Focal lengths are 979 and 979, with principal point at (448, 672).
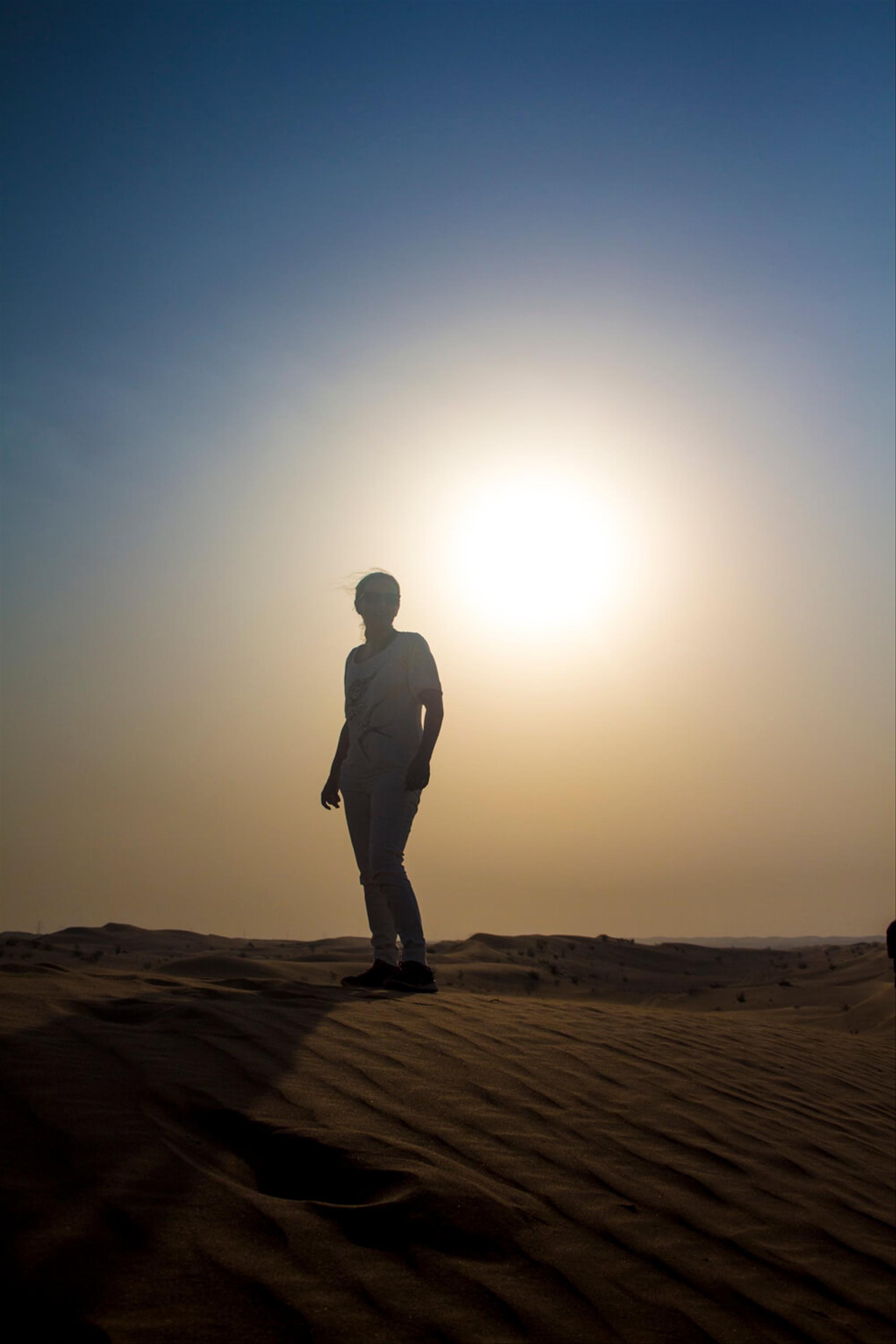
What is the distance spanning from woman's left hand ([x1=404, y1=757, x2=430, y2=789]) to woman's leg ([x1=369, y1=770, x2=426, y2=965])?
60 millimetres

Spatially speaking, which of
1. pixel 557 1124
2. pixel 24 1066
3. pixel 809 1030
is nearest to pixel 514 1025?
pixel 557 1124

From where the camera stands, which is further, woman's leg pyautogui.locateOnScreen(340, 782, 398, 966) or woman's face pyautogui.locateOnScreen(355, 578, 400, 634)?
woman's face pyautogui.locateOnScreen(355, 578, 400, 634)

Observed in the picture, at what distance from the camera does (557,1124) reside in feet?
11.0

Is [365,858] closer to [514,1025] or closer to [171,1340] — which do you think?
[514,1025]

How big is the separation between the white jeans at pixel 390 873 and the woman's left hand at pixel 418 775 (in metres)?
0.08

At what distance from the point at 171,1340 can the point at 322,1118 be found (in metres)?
1.16

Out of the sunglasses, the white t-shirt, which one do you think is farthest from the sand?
the sunglasses

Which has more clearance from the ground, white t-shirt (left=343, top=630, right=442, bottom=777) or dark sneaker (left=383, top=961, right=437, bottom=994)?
white t-shirt (left=343, top=630, right=442, bottom=777)

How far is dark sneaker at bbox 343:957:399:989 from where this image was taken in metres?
5.97

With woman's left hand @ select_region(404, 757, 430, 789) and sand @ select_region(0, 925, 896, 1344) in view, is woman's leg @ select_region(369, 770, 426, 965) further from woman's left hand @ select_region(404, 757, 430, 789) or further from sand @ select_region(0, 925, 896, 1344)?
sand @ select_region(0, 925, 896, 1344)

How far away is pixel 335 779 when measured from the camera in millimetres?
6930

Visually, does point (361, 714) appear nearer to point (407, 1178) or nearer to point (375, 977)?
point (375, 977)

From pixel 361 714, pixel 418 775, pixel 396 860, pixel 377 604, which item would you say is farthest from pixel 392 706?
pixel 396 860

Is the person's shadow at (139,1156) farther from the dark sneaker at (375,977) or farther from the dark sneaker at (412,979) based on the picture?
the dark sneaker at (375,977)
